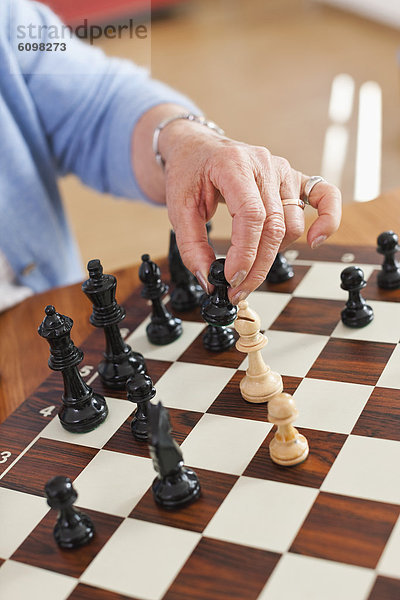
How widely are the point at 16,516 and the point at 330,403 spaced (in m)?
0.51

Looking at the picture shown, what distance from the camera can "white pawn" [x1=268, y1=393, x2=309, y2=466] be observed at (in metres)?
1.01

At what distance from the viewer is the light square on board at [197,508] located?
966mm

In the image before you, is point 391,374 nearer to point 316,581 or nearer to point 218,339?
point 218,339

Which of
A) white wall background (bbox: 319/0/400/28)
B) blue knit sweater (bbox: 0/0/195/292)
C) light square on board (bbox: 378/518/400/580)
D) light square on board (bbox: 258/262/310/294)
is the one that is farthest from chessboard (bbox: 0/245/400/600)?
white wall background (bbox: 319/0/400/28)

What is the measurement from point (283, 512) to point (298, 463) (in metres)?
0.09

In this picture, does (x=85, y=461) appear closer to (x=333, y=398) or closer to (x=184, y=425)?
(x=184, y=425)

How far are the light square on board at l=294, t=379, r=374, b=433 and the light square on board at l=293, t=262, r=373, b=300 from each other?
1.01ft

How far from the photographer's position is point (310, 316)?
55.7 inches

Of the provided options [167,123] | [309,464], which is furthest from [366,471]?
[167,123]

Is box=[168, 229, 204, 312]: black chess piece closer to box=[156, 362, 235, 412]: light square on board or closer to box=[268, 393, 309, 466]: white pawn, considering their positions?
box=[156, 362, 235, 412]: light square on board

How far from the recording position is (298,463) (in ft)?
3.36

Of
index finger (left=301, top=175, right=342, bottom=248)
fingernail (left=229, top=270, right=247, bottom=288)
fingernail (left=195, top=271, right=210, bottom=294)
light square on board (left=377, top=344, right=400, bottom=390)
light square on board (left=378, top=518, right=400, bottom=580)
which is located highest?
index finger (left=301, top=175, right=342, bottom=248)

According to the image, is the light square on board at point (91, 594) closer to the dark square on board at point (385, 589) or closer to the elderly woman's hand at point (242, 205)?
the dark square on board at point (385, 589)

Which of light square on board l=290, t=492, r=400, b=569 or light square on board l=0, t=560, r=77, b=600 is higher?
light square on board l=290, t=492, r=400, b=569
